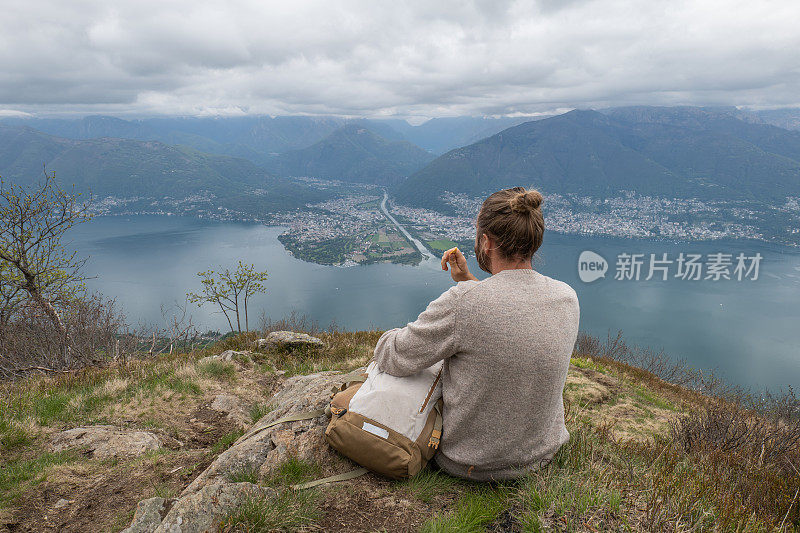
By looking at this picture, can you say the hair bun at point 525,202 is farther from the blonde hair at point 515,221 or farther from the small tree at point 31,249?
the small tree at point 31,249

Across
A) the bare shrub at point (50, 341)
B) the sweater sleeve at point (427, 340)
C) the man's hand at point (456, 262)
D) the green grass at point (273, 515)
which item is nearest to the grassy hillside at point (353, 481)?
the green grass at point (273, 515)

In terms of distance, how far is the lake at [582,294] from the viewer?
5012 cm

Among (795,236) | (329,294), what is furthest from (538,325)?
(795,236)

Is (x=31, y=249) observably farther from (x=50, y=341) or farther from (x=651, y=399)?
(x=651, y=399)

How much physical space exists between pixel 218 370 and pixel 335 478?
5.15 meters

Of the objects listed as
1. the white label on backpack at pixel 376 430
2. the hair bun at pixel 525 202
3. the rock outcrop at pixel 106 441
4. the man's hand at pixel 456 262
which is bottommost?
the rock outcrop at pixel 106 441

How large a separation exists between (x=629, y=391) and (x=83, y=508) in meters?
10.6

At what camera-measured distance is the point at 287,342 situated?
866cm

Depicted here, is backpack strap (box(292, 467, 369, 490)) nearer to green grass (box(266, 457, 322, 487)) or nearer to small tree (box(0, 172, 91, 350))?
green grass (box(266, 457, 322, 487))

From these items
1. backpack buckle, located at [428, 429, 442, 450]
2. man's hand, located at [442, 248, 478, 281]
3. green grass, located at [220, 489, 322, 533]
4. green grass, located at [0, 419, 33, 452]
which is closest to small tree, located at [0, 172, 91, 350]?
green grass, located at [0, 419, 33, 452]

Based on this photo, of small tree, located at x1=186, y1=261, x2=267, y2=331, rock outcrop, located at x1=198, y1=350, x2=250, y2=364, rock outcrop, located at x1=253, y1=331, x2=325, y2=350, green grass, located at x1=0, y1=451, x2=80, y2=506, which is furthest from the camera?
small tree, located at x1=186, y1=261, x2=267, y2=331

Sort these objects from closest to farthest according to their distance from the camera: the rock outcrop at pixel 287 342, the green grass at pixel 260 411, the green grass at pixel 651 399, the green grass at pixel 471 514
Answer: the green grass at pixel 471 514
the green grass at pixel 260 411
the rock outcrop at pixel 287 342
the green grass at pixel 651 399

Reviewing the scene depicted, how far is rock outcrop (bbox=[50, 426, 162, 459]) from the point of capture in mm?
4258

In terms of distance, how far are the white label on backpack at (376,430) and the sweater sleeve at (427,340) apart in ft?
1.31
